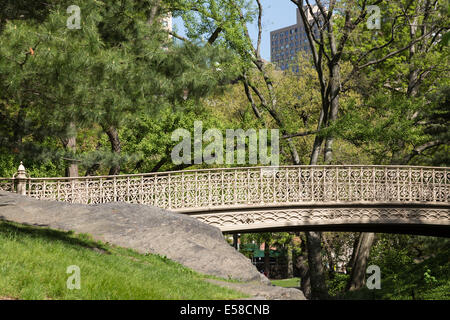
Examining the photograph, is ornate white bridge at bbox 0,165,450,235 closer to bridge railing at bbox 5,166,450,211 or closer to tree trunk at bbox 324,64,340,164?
bridge railing at bbox 5,166,450,211

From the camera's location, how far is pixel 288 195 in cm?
1609

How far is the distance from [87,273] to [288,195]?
1044 cm

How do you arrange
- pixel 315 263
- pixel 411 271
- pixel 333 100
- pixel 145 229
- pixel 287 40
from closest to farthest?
pixel 145 229 < pixel 411 271 < pixel 315 263 < pixel 333 100 < pixel 287 40

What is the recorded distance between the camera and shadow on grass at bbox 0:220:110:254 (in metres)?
8.97

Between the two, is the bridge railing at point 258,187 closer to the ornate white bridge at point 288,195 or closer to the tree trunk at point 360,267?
the ornate white bridge at point 288,195

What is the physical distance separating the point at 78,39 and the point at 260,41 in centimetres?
1520

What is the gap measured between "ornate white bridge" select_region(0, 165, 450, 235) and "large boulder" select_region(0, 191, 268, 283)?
188cm

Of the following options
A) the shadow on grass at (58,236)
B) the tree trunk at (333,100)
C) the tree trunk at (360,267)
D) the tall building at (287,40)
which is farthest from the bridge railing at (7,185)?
the tall building at (287,40)

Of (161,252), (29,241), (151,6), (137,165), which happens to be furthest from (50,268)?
(137,165)

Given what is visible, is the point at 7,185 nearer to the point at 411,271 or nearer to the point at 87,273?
the point at 87,273

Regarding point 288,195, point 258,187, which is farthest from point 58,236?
point 288,195
